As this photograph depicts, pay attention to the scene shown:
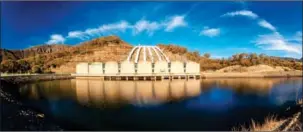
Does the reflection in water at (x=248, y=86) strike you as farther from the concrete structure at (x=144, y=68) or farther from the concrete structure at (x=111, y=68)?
the concrete structure at (x=111, y=68)

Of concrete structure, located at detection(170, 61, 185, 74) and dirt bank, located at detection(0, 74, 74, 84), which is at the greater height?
concrete structure, located at detection(170, 61, 185, 74)

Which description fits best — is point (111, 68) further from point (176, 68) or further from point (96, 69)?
point (176, 68)

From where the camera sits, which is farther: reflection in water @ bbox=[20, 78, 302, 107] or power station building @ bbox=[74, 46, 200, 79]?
power station building @ bbox=[74, 46, 200, 79]

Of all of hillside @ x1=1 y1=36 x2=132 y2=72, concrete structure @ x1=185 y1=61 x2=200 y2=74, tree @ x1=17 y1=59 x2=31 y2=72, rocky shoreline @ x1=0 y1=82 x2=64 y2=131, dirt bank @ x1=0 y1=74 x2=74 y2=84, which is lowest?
rocky shoreline @ x1=0 y1=82 x2=64 y2=131

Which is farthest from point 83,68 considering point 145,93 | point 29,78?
point 145,93

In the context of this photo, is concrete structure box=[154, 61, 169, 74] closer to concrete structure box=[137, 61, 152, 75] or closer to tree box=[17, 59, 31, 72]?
concrete structure box=[137, 61, 152, 75]

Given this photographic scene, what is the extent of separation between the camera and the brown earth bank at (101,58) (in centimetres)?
4198

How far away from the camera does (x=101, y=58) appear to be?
55.5m

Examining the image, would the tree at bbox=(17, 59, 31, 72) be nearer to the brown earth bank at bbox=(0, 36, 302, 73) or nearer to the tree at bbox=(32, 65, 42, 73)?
the brown earth bank at bbox=(0, 36, 302, 73)

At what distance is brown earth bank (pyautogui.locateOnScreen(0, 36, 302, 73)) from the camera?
41984mm

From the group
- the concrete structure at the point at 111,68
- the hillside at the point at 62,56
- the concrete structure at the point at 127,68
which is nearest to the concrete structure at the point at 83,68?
the concrete structure at the point at 111,68

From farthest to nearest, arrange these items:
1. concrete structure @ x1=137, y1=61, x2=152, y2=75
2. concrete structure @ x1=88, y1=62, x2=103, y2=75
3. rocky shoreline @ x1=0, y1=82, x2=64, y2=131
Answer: concrete structure @ x1=88, y1=62, x2=103, y2=75
concrete structure @ x1=137, y1=61, x2=152, y2=75
rocky shoreline @ x1=0, y1=82, x2=64, y2=131

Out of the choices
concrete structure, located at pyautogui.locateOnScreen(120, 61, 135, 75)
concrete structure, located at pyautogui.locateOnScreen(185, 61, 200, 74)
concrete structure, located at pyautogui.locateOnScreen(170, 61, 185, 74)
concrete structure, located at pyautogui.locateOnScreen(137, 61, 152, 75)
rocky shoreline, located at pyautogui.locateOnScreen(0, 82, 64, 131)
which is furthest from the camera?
concrete structure, located at pyautogui.locateOnScreen(185, 61, 200, 74)

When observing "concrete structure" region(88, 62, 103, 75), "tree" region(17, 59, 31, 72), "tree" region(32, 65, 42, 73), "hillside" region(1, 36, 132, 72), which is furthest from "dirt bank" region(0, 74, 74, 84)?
"tree" region(17, 59, 31, 72)
